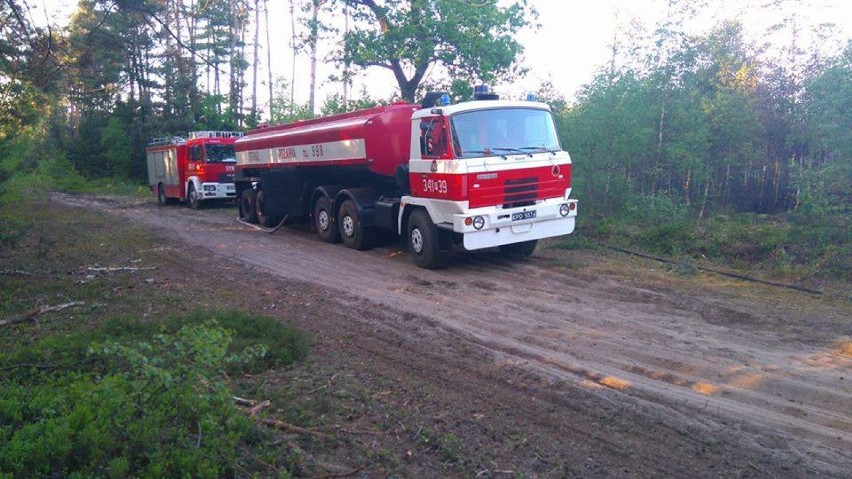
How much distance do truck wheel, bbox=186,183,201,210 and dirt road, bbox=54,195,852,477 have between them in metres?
12.9

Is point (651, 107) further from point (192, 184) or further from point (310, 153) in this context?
point (192, 184)

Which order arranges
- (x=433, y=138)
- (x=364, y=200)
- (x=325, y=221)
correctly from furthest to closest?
(x=325, y=221) < (x=364, y=200) < (x=433, y=138)

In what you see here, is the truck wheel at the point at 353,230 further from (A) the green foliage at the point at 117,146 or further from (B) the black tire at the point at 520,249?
(A) the green foliage at the point at 117,146

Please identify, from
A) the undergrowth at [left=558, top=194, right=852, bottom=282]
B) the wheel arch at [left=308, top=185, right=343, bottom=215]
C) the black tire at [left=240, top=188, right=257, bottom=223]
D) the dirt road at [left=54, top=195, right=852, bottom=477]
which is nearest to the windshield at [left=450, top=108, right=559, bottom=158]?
the dirt road at [left=54, top=195, right=852, bottom=477]

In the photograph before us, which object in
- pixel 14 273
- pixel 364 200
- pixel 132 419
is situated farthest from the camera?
pixel 364 200

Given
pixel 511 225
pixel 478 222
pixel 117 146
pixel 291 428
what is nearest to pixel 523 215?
pixel 511 225

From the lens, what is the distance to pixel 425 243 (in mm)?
11930

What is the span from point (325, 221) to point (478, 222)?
226 inches

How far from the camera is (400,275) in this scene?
11633 millimetres

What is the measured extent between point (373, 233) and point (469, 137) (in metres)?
3.89

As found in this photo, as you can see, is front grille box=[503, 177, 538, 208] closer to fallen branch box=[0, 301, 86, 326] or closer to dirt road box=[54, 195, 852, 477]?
dirt road box=[54, 195, 852, 477]

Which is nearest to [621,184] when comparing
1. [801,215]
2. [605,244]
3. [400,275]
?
[605,244]

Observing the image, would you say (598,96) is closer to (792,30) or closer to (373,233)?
(373,233)

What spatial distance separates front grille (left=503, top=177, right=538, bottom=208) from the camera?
37.3 feet
